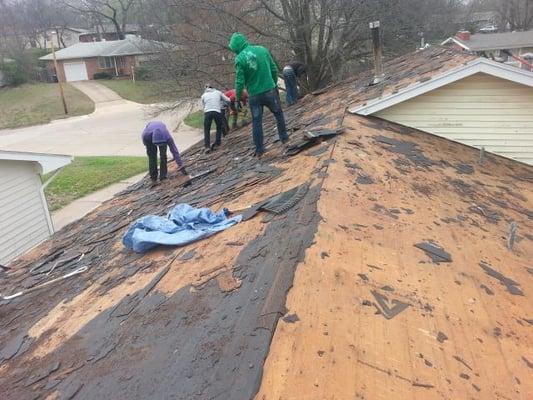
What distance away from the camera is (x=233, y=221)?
419 cm

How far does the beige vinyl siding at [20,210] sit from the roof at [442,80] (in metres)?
8.39

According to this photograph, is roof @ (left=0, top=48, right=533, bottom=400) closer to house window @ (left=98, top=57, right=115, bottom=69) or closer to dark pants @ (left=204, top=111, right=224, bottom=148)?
dark pants @ (left=204, top=111, right=224, bottom=148)

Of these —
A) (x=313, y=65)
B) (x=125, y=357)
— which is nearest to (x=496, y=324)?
(x=125, y=357)

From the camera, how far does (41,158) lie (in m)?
11.5

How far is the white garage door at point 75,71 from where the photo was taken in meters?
56.8

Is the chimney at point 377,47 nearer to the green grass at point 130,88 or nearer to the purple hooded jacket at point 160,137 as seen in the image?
the purple hooded jacket at point 160,137

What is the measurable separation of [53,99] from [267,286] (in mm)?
48427

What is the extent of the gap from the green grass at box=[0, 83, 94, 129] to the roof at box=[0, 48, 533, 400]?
39476 millimetres

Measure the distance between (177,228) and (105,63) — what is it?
194 feet

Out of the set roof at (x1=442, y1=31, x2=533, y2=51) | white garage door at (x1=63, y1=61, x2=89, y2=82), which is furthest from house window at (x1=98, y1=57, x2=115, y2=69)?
roof at (x1=442, y1=31, x2=533, y2=51)

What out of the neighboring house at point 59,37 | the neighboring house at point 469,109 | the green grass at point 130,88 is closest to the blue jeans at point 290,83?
the neighboring house at point 469,109

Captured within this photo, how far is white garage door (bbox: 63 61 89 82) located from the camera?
186 feet

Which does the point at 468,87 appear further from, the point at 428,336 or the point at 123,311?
the point at 123,311

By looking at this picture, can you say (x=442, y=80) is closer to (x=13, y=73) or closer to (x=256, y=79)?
(x=256, y=79)
